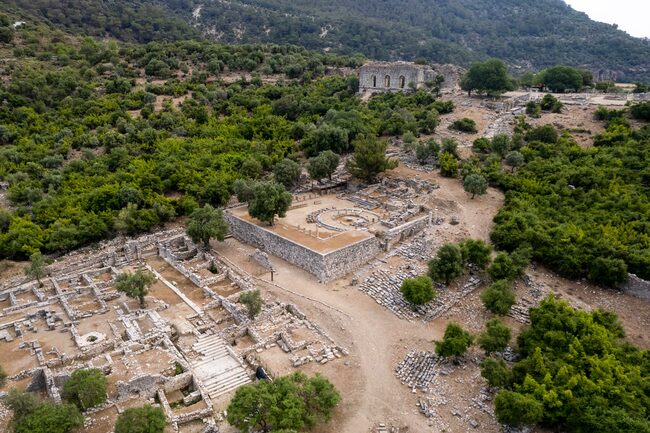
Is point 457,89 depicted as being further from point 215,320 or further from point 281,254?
point 215,320

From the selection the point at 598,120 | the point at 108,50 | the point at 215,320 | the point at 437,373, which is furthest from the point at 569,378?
the point at 108,50

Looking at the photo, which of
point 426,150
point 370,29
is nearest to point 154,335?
point 426,150

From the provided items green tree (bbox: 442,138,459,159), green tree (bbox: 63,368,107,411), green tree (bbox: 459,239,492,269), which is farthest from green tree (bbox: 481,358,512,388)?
green tree (bbox: 442,138,459,159)

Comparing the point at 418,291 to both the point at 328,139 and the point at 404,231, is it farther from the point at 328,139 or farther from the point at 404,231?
the point at 328,139

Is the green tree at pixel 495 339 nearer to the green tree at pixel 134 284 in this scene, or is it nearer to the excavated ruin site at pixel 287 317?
the excavated ruin site at pixel 287 317

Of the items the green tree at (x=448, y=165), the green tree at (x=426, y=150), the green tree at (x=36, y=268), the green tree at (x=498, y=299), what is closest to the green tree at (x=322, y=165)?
the green tree at (x=426, y=150)

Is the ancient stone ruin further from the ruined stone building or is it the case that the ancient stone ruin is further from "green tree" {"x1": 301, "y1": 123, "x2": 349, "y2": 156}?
the ruined stone building
